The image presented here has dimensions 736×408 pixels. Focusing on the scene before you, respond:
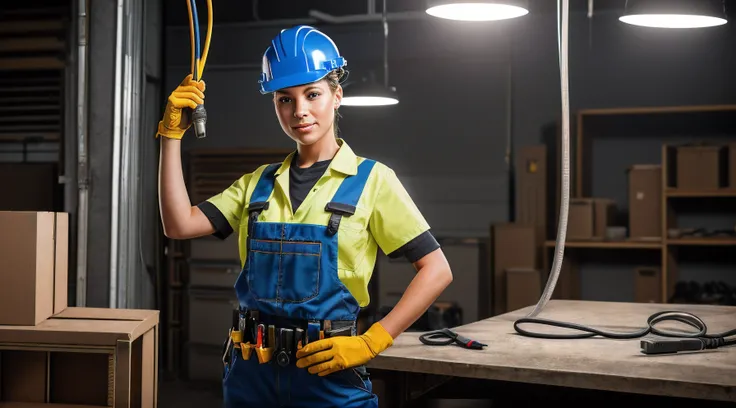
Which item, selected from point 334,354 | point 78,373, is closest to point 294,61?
point 334,354

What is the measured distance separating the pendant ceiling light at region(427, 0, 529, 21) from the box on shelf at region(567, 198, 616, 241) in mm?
3910

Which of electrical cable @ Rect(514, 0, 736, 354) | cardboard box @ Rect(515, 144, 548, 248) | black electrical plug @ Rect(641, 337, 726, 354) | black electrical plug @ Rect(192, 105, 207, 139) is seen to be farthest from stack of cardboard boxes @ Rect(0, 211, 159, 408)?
cardboard box @ Rect(515, 144, 548, 248)

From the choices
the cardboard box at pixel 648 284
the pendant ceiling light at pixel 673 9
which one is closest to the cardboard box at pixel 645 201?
the cardboard box at pixel 648 284

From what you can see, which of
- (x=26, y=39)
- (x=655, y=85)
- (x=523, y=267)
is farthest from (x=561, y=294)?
(x=26, y=39)

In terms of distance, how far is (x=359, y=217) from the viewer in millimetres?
1960

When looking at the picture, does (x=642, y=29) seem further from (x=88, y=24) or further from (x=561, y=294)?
(x=88, y=24)

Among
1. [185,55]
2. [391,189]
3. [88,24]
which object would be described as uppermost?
[185,55]

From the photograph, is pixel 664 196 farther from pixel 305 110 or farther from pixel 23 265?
pixel 305 110

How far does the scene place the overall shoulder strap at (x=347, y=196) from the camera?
1.92m

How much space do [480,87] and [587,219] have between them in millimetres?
1483

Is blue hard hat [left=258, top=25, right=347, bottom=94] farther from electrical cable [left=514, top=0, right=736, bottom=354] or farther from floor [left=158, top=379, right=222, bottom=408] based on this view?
floor [left=158, top=379, right=222, bottom=408]

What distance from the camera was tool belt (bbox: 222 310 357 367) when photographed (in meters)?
1.91

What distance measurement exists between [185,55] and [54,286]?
453 cm

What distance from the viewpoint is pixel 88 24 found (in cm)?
428
